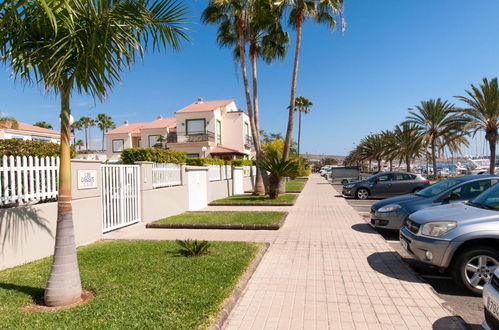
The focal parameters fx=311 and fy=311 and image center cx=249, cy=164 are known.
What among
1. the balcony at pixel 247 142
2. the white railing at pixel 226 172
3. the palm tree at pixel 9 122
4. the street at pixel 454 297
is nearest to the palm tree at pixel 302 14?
the white railing at pixel 226 172

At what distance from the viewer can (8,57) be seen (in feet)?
12.6

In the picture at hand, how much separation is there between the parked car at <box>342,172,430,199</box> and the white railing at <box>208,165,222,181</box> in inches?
291

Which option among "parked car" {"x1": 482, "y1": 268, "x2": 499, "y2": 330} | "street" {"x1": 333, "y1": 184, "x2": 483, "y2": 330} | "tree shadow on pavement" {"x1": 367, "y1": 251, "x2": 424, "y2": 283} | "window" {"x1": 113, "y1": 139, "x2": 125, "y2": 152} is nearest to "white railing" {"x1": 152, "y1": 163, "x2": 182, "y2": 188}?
"tree shadow on pavement" {"x1": 367, "y1": 251, "x2": 424, "y2": 283}

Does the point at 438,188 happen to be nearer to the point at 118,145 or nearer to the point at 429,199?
the point at 429,199

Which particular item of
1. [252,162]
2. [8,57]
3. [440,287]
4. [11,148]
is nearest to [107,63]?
[8,57]

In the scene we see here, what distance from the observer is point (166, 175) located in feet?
36.4

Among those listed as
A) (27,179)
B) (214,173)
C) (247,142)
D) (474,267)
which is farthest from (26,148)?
(247,142)

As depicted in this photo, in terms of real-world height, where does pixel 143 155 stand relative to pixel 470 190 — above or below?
above

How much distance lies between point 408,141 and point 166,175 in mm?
29192

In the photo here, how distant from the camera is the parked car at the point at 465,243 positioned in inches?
166

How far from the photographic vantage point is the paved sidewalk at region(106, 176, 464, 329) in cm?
348

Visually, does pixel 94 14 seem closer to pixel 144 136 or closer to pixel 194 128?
pixel 194 128

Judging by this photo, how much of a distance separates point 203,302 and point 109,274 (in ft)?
6.38

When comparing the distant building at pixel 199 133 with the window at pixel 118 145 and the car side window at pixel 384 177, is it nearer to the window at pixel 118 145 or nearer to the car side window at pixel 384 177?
the window at pixel 118 145
